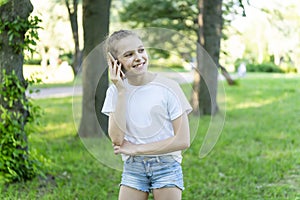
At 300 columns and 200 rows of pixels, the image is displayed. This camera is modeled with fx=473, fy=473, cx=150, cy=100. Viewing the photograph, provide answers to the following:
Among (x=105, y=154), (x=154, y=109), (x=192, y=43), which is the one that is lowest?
(x=105, y=154)

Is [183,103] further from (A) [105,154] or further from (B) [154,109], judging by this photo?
(A) [105,154]

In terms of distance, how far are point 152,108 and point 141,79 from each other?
0.18 m

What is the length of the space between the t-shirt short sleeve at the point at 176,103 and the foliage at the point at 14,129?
92.3 inches

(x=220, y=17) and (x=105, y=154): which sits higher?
(x=220, y=17)

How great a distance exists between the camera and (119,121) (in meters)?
2.63

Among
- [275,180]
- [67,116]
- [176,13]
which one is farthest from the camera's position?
[176,13]

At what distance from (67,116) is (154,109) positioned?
8.53m

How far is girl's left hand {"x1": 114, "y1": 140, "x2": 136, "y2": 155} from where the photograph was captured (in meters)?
2.64

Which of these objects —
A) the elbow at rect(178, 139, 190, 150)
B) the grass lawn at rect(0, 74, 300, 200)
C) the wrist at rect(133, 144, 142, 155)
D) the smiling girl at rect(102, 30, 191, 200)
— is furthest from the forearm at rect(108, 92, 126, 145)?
Result: the grass lawn at rect(0, 74, 300, 200)

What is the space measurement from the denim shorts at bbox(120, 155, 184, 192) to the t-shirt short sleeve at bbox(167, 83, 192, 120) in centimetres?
26

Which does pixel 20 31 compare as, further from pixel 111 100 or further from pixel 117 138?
pixel 117 138

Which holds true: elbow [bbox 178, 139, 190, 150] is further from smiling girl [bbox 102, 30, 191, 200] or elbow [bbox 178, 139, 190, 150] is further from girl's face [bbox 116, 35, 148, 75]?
girl's face [bbox 116, 35, 148, 75]

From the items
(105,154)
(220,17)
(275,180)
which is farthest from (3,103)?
(220,17)

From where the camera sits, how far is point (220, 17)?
31.7 ft
